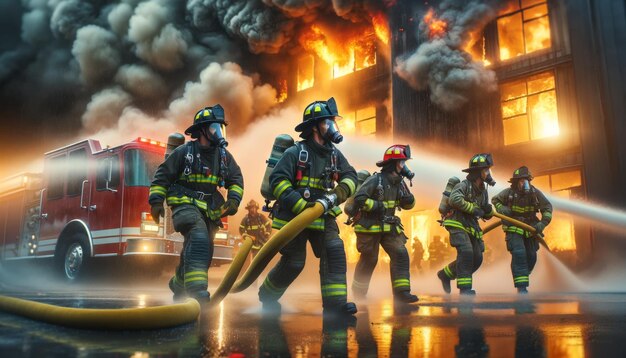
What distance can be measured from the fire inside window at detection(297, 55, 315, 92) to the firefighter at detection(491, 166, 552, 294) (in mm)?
15109

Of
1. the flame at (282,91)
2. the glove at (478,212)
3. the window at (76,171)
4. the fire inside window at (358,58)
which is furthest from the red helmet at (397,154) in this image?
the flame at (282,91)

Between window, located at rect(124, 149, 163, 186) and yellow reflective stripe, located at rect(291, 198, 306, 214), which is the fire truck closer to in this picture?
window, located at rect(124, 149, 163, 186)

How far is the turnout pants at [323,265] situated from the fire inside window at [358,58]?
16.7 m

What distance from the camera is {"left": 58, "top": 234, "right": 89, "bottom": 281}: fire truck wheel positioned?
8953mm

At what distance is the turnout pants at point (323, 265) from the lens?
154 inches

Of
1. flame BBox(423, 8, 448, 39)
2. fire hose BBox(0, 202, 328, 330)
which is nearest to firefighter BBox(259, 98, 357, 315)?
fire hose BBox(0, 202, 328, 330)

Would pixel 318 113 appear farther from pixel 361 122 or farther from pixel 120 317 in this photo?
pixel 361 122

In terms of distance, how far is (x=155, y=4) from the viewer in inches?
1062

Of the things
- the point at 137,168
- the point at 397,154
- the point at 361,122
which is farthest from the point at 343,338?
the point at 361,122

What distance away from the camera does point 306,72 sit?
2283 centimetres

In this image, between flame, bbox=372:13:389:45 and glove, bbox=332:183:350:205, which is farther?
flame, bbox=372:13:389:45

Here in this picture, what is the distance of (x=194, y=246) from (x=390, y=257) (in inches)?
99.1

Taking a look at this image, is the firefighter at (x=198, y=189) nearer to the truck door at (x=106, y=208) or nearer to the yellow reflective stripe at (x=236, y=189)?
the yellow reflective stripe at (x=236, y=189)

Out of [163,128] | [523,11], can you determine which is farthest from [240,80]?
[523,11]
